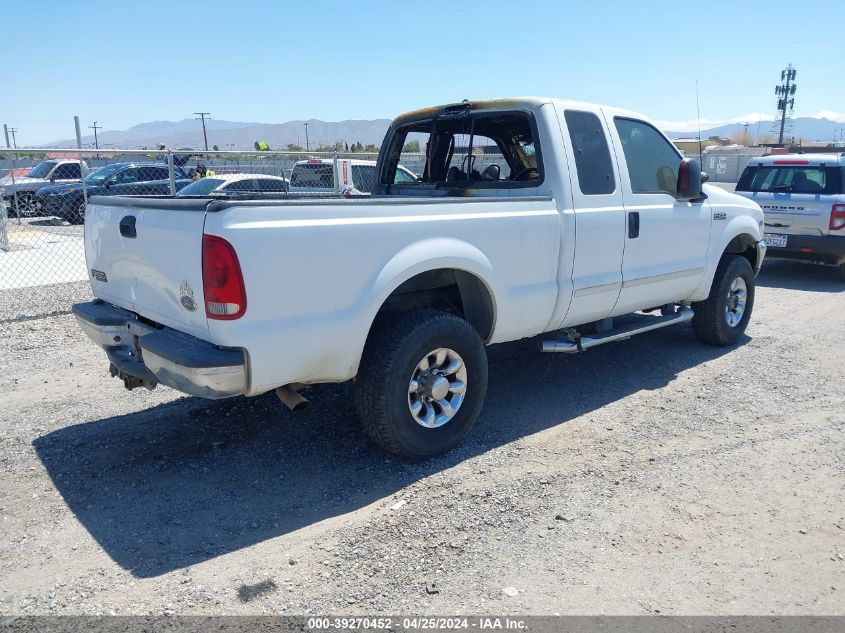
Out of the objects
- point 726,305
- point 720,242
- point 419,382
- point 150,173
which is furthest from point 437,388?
point 150,173

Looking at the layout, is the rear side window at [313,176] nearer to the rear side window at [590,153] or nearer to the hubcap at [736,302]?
the hubcap at [736,302]

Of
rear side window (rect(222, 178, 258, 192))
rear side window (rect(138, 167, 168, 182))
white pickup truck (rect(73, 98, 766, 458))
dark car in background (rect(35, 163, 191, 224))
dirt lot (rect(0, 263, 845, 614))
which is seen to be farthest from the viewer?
rear side window (rect(138, 167, 168, 182))

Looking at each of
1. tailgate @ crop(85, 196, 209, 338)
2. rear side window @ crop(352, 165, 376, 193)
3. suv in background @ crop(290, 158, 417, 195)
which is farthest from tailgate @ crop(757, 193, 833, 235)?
tailgate @ crop(85, 196, 209, 338)

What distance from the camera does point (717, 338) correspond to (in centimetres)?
656

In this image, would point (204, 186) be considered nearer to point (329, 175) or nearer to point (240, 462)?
point (329, 175)

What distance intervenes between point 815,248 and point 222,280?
9.52 meters

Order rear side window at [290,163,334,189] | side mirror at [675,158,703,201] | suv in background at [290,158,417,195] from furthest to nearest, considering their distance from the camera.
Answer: rear side window at [290,163,334,189]
suv in background at [290,158,417,195]
side mirror at [675,158,703,201]

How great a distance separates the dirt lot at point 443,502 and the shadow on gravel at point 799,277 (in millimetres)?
4843

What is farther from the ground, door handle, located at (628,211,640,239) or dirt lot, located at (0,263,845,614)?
door handle, located at (628,211,640,239)

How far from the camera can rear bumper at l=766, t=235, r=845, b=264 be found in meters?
9.92

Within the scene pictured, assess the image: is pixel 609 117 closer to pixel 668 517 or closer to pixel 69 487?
pixel 668 517

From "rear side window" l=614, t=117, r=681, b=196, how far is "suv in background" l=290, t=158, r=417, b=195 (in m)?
7.55

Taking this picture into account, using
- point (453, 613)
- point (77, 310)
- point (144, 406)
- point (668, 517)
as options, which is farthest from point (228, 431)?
point (668, 517)

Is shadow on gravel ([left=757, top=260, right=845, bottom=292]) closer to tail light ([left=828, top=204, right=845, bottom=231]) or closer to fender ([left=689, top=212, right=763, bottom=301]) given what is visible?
tail light ([left=828, top=204, right=845, bottom=231])
